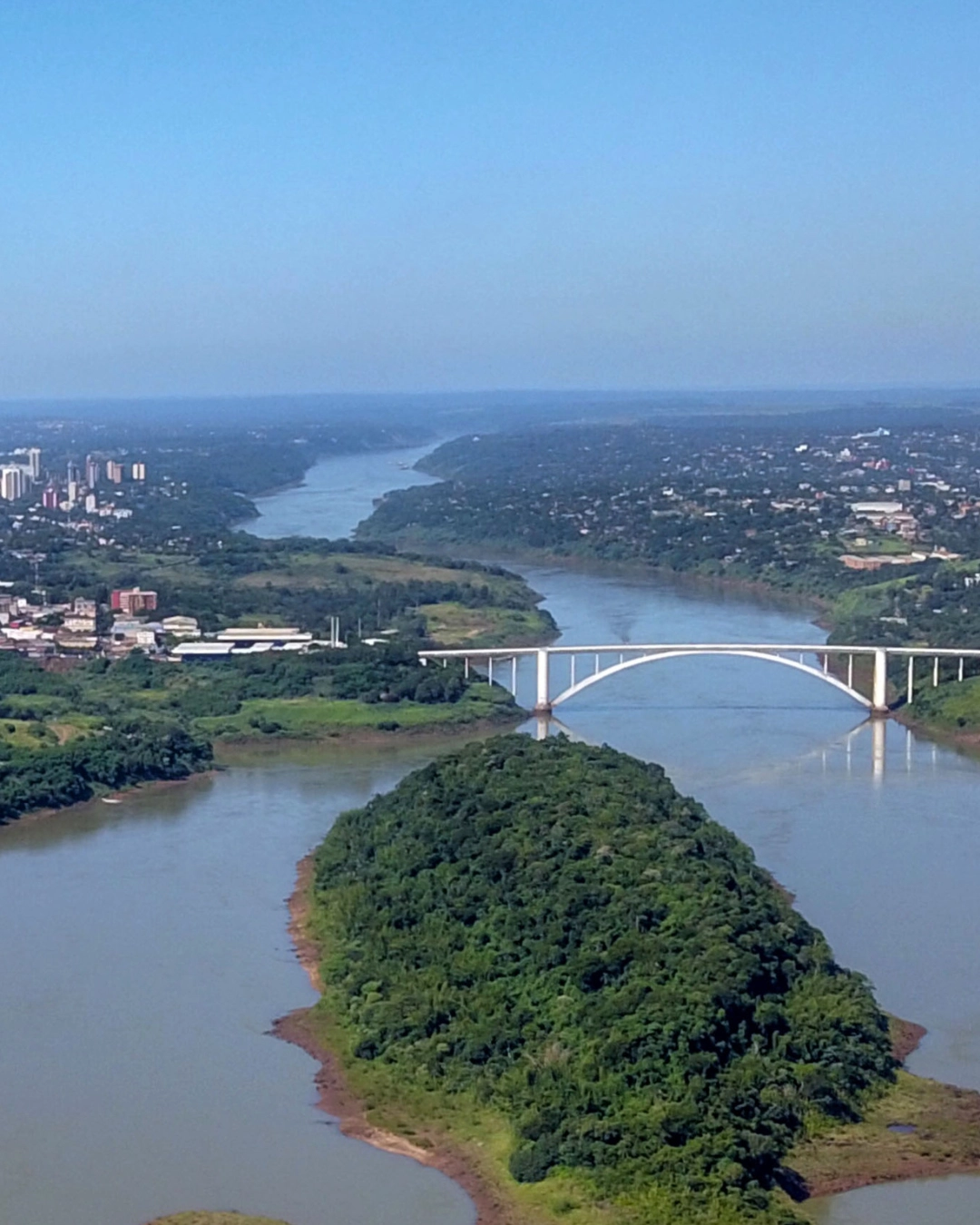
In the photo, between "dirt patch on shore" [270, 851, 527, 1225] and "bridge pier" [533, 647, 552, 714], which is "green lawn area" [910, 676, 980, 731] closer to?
"bridge pier" [533, 647, 552, 714]

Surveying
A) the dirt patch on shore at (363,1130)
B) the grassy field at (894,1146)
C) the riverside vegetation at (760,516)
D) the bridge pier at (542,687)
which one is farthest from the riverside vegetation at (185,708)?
the grassy field at (894,1146)

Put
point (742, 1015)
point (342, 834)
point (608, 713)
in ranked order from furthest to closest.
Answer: point (608, 713) → point (342, 834) → point (742, 1015)

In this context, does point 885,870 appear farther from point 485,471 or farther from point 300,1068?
point 485,471

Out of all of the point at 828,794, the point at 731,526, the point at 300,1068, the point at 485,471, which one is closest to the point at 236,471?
the point at 485,471

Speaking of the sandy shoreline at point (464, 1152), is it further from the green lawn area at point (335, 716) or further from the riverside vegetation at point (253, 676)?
the green lawn area at point (335, 716)

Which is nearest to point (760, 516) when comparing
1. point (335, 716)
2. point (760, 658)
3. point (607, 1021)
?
point (760, 658)

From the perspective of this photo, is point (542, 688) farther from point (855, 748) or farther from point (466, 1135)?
point (466, 1135)

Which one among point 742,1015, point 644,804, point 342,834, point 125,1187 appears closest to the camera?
point 125,1187

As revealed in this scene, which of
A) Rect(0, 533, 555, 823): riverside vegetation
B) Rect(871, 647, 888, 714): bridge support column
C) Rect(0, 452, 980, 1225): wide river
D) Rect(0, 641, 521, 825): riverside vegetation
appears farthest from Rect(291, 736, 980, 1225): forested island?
Rect(871, 647, 888, 714): bridge support column
